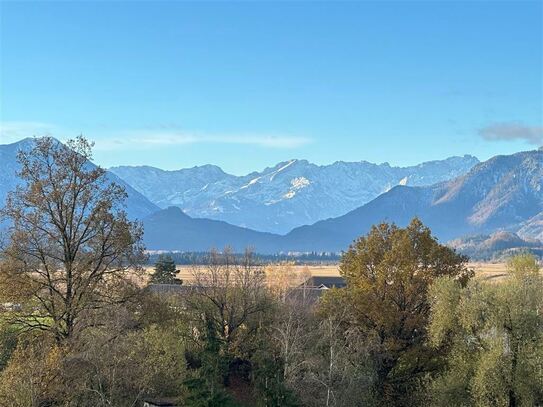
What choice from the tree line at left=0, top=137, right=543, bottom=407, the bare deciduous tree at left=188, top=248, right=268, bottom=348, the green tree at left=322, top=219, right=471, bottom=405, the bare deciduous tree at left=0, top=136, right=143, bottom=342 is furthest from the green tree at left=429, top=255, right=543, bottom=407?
the bare deciduous tree at left=0, top=136, right=143, bottom=342

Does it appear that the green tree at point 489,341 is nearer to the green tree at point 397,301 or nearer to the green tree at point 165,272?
the green tree at point 397,301

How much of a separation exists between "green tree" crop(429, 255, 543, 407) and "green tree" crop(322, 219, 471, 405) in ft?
14.8

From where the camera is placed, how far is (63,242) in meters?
41.3

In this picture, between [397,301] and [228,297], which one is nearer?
[397,301]

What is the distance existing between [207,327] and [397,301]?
2028 centimetres

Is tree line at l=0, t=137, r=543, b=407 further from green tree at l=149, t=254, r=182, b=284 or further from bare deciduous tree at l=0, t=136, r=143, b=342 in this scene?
green tree at l=149, t=254, r=182, b=284

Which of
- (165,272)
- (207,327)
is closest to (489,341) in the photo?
(207,327)

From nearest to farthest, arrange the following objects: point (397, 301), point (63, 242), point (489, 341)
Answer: point (63, 242), point (489, 341), point (397, 301)

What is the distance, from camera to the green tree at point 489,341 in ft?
146

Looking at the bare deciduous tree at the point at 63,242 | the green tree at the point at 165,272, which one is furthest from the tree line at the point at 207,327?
the green tree at the point at 165,272

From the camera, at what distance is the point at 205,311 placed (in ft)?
210

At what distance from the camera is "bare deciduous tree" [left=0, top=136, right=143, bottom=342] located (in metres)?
39.6

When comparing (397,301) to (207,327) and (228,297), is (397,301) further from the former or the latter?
(207,327)

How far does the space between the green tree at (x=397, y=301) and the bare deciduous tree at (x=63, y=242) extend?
2194 cm
